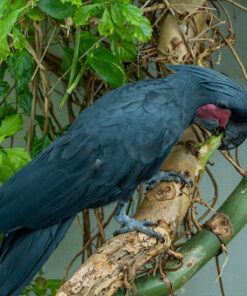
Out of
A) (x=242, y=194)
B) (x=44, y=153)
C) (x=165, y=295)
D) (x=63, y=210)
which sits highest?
(x=44, y=153)

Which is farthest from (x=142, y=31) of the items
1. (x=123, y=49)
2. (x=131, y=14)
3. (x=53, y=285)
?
(x=53, y=285)

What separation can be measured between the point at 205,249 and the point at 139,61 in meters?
0.48

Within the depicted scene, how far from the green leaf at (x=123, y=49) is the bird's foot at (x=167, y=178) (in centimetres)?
29

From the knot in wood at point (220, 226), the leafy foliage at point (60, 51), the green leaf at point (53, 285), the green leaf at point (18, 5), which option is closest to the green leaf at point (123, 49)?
the leafy foliage at point (60, 51)

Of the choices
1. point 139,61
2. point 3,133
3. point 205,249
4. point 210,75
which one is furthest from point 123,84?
point 205,249

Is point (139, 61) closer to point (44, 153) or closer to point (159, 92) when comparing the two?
point (159, 92)

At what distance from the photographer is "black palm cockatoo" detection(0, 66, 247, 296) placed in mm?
879

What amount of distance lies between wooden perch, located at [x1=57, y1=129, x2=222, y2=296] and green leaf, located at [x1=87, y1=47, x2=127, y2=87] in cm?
23

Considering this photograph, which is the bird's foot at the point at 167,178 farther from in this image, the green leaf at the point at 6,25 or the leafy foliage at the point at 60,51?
the green leaf at the point at 6,25

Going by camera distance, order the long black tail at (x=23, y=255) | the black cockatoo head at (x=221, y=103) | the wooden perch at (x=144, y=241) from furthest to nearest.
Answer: the black cockatoo head at (x=221, y=103), the long black tail at (x=23, y=255), the wooden perch at (x=144, y=241)

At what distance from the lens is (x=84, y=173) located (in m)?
0.90

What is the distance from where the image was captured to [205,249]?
38.1 inches

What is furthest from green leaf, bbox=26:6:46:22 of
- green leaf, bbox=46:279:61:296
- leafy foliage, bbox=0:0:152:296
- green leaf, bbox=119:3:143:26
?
green leaf, bbox=46:279:61:296

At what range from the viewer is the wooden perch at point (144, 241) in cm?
77
